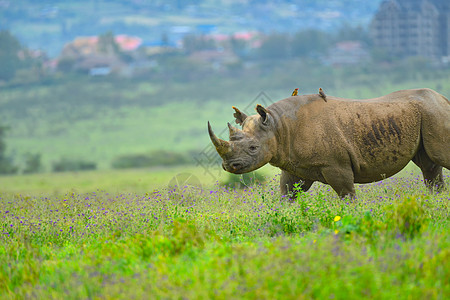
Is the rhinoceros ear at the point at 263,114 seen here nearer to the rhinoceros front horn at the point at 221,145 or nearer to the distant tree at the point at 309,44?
the rhinoceros front horn at the point at 221,145

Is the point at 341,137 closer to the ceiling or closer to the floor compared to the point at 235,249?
closer to the ceiling

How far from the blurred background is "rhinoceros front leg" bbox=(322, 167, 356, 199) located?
56.5 meters

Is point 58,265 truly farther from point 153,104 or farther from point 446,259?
point 153,104

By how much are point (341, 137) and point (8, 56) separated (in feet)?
394

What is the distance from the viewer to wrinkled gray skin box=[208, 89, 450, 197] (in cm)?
866

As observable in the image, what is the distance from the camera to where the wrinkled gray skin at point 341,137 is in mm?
8664

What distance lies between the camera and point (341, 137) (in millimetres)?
8789

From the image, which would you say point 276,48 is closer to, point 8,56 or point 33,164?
point 8,56

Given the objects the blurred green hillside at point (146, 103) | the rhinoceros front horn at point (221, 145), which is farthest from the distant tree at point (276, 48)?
the rhinoceros front horn at point (221, 145)

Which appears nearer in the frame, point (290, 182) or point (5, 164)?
point (290, 182)

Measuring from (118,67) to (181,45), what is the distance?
19.8 meters

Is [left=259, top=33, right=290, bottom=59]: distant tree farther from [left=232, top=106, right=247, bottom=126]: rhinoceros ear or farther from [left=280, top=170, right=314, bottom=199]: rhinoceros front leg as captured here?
[left=232, top=106, right=247, bottom=126]: rhinoceros ear

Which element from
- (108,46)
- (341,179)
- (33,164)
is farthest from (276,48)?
(341,179)

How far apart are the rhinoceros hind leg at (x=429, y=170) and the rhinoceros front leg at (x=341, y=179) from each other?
1.37 meters
